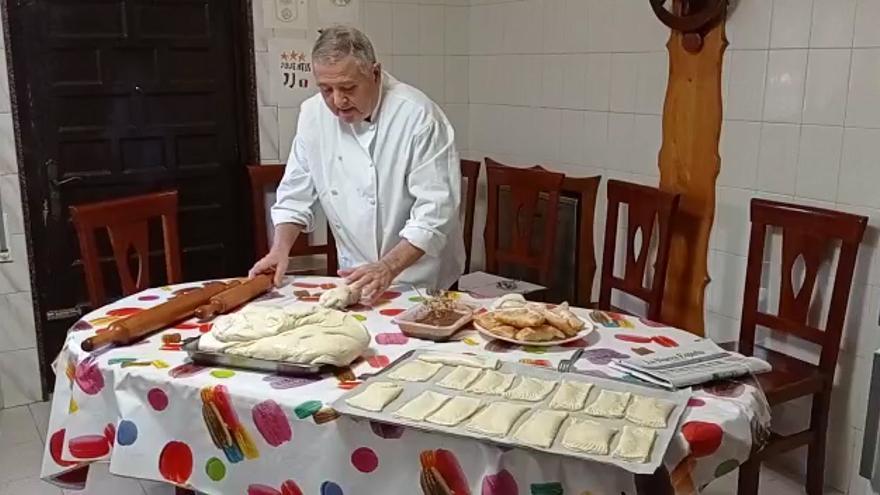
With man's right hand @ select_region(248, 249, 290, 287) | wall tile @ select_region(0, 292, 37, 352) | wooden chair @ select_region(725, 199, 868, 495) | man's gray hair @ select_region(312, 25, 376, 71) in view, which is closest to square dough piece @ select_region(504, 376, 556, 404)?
man's right hand @ select_region(248, 249, 290, 287)

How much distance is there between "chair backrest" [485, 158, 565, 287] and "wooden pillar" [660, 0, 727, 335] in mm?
399

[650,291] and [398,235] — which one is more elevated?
[398,235]

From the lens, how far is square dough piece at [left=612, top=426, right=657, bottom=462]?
1.22m

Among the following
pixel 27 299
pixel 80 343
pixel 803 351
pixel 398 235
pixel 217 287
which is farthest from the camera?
pixel 27 299

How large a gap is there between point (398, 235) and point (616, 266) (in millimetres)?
1179

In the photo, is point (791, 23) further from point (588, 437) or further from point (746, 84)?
point (588, 437)

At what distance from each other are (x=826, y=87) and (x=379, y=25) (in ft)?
6.13

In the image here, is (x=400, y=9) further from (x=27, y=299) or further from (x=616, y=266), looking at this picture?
(x=27, y=299)

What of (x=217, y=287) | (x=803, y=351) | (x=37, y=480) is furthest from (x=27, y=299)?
(x=803, y=351)

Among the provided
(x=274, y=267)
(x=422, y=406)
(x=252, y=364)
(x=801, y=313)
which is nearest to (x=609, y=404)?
(x=422, y=406)

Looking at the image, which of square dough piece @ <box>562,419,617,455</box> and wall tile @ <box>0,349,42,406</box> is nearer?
square dough piece @ <box>562,419,617,455</box>

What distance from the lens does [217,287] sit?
198 centimetres

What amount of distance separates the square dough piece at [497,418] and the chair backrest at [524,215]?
1677mm

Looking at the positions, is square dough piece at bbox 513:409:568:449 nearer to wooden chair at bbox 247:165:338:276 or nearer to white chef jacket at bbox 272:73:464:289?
white chef jacket at bbox 272:73:464:289
